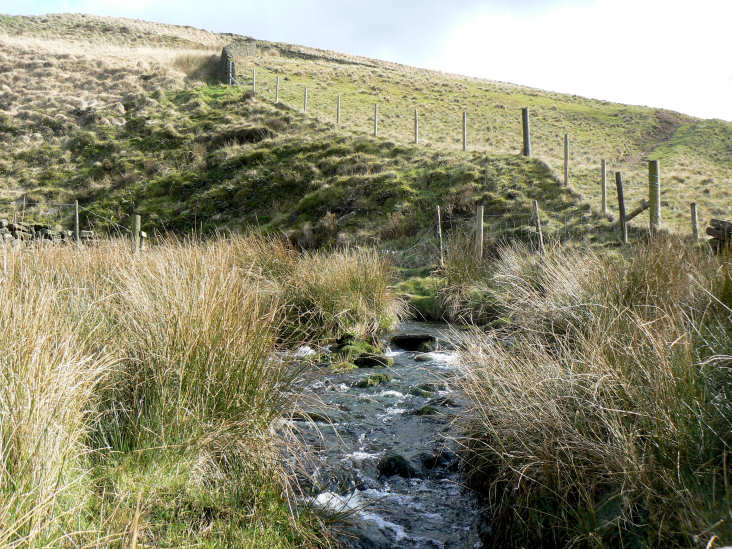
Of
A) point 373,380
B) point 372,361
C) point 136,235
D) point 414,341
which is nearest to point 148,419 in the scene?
point 373,380

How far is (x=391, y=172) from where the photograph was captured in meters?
17.7

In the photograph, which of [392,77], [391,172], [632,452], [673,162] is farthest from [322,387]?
[392,77]

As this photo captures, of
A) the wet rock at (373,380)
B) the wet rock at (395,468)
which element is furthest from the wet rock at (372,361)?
the wet rock at (395,468)

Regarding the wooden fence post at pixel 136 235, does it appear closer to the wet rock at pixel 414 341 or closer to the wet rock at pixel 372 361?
the wet rock at pixel 372 361

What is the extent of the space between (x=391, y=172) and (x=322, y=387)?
13173 mm

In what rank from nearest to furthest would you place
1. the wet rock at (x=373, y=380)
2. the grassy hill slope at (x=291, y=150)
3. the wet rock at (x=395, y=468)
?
the wet rock at (x=395, y=468) → the wet rock at (x=373, y=380) → the grassy hill slope at (x=291, y=150)

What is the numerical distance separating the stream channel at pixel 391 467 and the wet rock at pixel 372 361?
64 cm

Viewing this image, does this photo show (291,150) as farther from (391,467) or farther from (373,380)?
(391,467)

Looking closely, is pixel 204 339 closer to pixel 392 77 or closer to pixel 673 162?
pixel 673 162

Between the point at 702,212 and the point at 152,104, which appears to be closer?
the point at 702,212

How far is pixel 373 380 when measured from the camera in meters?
6.16

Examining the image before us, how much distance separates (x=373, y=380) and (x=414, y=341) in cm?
205

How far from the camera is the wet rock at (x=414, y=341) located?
7867 mm

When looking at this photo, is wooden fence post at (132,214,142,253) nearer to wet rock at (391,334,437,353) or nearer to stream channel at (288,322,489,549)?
stream channel at (288,322,489,549)
